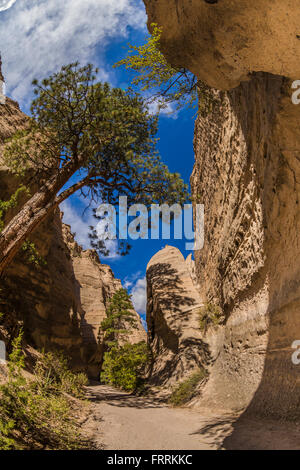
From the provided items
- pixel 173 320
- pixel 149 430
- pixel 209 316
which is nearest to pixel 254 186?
pixel 149 430

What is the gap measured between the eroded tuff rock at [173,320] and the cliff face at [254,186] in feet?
3.85

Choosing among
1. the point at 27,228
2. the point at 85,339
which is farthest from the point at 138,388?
the point at 85,339

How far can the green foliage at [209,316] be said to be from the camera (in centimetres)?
990

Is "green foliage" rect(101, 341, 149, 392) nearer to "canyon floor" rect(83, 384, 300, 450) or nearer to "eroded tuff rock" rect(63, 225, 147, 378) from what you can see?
"canyon floor" rect(83, 384, 300, 450)

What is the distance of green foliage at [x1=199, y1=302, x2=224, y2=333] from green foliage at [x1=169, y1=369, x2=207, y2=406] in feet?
5.28

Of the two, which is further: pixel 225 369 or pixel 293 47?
pixel 225 369

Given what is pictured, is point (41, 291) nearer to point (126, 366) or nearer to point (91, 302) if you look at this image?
point (126, 366)

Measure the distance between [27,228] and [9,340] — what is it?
3118mm

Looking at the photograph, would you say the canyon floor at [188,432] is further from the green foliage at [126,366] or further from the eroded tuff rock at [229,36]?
the green foliage at [126,366]

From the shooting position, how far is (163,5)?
448 cm

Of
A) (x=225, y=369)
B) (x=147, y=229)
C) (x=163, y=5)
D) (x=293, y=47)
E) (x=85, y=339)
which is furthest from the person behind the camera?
(x=85, y=339)

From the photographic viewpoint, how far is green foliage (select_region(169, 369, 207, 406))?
27.8 feet
